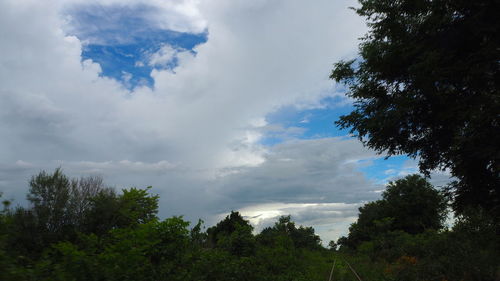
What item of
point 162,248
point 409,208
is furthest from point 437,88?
point 409,208

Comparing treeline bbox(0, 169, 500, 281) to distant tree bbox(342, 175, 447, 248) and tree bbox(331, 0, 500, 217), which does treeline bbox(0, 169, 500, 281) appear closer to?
tree bbox(331, 0, 500, 217)

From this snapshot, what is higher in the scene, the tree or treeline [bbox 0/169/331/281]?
the tree

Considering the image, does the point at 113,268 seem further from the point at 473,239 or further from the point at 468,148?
the point at 473,239

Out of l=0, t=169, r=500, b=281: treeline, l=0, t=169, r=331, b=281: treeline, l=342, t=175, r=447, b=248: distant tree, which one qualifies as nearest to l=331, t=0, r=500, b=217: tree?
l=0, t=169, r=500, b=281: treeline

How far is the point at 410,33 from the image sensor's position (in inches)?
587

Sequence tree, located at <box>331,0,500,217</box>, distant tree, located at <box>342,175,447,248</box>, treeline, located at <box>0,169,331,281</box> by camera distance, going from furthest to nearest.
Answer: distant tree, located at <box>342,175,447,248</box>
tree, located at <box>331,0,500,217</box>
treeline, located at <box>0,169,331,281</box>

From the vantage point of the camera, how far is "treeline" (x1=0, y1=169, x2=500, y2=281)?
229 inches

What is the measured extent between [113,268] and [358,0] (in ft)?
53.7

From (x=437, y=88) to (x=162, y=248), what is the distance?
12.9 m

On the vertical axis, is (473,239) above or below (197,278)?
above

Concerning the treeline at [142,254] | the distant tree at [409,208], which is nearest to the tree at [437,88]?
the treeline at [142,254]

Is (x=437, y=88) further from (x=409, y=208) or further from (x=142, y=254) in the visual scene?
(x=409, y=208)

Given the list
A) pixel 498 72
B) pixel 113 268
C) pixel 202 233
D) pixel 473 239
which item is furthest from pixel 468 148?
pixel 113 268

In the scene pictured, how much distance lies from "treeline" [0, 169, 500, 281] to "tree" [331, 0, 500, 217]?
265 cm
